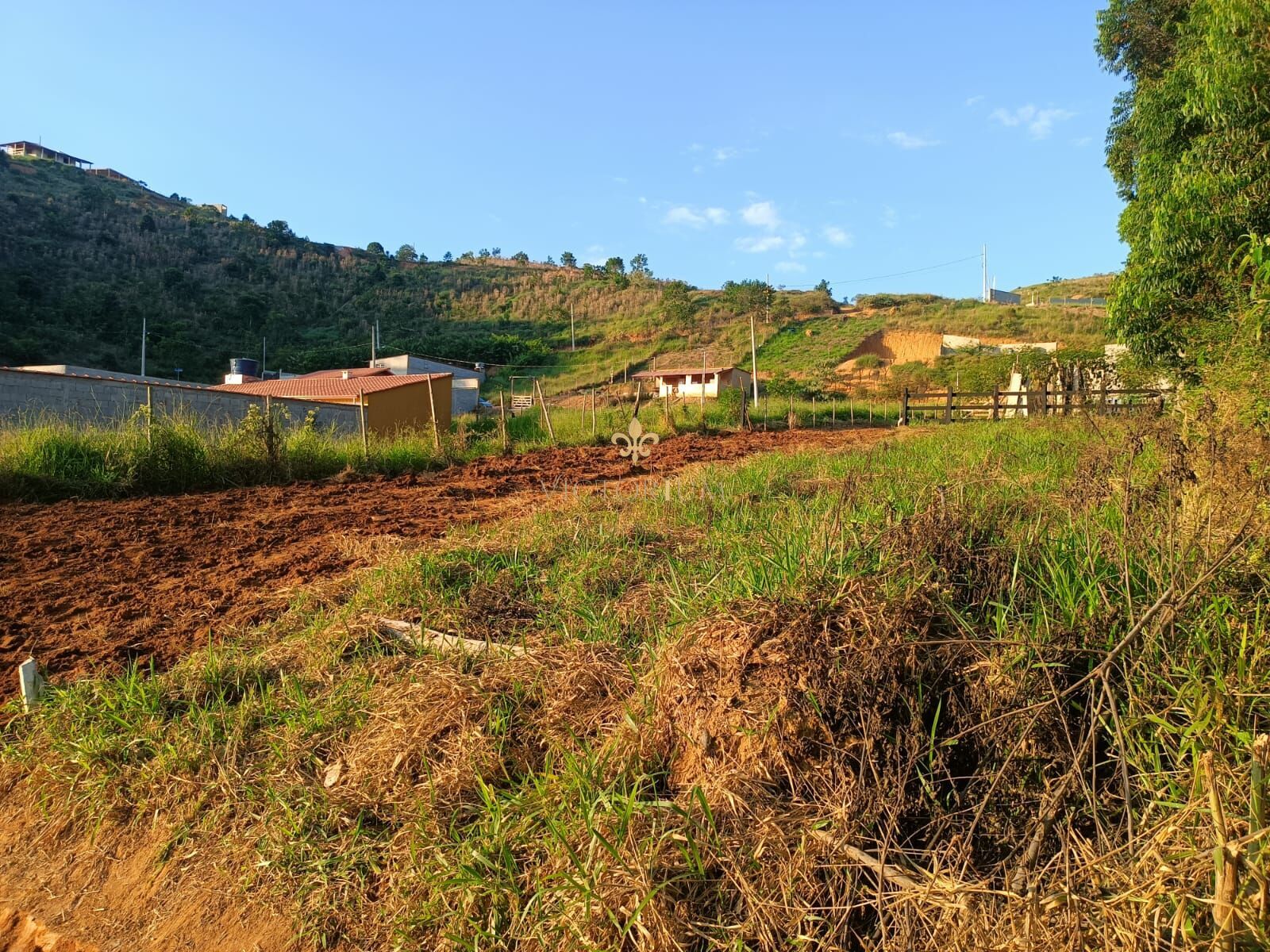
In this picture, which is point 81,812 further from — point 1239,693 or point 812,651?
point 1239,693

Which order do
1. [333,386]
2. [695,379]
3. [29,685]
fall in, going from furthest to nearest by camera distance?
[695,379], [333,386], [29,685]

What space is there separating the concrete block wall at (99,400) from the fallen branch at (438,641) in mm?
9299

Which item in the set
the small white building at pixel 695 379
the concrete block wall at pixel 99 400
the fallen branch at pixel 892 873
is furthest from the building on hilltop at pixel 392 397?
the small white building at pixel 695 379

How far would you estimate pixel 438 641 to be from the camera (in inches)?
129

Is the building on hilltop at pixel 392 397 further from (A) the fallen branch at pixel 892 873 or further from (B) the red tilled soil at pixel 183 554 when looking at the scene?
(A) the fallen branch at pixel 892 873

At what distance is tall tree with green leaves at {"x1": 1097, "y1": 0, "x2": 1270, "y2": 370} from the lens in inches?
293

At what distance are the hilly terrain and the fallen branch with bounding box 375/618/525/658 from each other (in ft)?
130

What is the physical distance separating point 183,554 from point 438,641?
394 cm

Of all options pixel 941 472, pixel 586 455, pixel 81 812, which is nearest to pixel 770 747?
pixel 81 812

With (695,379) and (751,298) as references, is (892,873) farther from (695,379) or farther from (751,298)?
(751,298)

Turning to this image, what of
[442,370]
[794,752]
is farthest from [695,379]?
[794,752]

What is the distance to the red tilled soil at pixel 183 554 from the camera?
4055 mm

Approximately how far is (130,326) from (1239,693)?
50.2 meters

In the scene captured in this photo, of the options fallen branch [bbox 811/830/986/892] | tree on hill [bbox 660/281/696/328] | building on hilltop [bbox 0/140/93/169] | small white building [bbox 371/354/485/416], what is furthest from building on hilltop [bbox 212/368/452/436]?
building on hilltop [bbox 0/140/93/169]
